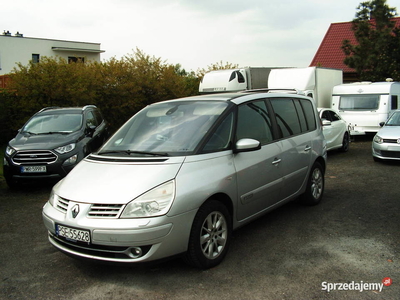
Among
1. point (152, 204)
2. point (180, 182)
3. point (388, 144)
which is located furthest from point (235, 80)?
point (152, 204)

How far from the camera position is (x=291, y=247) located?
4.90 meters

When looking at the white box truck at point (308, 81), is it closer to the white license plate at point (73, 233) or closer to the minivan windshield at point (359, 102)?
the minivan windshield at point (359, 102)

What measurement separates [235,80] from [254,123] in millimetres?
14162

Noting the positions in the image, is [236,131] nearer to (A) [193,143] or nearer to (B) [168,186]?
(A) [193,143]

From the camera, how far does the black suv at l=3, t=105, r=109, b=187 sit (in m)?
8.53

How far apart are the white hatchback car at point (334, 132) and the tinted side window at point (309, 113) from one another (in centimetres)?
579

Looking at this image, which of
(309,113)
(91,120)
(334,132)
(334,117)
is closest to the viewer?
(309,113)

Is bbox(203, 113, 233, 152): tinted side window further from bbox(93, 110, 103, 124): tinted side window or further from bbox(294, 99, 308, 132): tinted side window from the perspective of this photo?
bbox(93, 110, 103, 124): tinted side window

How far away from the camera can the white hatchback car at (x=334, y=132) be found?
1252 cm

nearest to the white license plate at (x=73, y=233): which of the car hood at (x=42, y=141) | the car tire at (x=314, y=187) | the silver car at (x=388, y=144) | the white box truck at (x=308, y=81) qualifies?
the car tire at (x=314, y=187)

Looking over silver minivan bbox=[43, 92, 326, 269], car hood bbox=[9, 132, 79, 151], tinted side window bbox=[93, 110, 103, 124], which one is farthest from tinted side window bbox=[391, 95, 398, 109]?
car hood bbox=[9, 132, 79, 151]

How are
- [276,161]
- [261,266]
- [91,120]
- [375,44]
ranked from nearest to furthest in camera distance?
[261,266] → [276,161] → [91,120] → [375,44]

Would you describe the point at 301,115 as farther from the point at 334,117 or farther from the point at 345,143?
the point at 345,143

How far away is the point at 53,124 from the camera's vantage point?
9.89 meters
